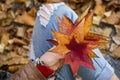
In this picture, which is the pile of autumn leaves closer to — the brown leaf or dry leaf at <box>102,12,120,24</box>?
the brown leaf

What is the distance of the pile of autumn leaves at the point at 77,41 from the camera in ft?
2.41

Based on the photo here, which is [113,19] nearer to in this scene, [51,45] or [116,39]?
[116,39]

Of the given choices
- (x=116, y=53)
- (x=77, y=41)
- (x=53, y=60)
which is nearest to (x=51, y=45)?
(x=53, y=60)

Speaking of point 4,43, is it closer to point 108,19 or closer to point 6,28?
point 6,28

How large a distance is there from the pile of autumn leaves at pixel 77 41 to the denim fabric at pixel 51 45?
255 mm

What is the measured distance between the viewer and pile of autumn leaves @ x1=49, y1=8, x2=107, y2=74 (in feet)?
2.41

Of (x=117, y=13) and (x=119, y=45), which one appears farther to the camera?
(x=117, y=13)

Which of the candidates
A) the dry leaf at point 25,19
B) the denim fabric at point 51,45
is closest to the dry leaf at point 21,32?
the dry leaf at point 25,19

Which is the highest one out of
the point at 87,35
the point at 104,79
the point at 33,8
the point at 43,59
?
the point at 87,35

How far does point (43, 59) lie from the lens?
92cm

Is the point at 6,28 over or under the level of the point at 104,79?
under

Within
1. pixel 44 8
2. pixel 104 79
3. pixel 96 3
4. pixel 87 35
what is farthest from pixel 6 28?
pixel 87 35

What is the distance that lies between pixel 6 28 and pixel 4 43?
0.13 metres

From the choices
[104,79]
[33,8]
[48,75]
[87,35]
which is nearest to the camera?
[87,35]
